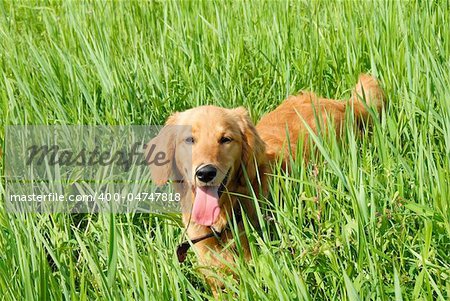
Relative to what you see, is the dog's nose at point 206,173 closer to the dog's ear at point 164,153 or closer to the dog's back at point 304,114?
the dog's ear at point 164,153

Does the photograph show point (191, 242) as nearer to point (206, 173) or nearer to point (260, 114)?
point (206, 173)

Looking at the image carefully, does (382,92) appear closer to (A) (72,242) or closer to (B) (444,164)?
(B) (444,164)

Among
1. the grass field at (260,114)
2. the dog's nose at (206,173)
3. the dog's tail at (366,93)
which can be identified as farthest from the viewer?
the dog's tail at (366,93)

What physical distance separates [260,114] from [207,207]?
1096mm

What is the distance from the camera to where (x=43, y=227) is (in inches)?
114

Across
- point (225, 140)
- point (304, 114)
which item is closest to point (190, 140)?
point (225, 140)

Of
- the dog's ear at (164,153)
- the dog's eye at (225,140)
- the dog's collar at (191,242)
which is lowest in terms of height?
the dog's collar at (191,242)

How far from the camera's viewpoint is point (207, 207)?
3.03 metres

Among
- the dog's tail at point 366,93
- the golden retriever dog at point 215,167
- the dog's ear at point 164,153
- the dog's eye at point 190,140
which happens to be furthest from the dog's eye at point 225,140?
the dog's tail at point 366,93

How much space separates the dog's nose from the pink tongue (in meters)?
0.07

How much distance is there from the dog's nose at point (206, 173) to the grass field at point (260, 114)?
217mm

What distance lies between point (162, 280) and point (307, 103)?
68.5 inches

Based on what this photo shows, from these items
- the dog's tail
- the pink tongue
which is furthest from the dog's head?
the dog's tail

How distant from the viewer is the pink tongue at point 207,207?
3.02 meters
